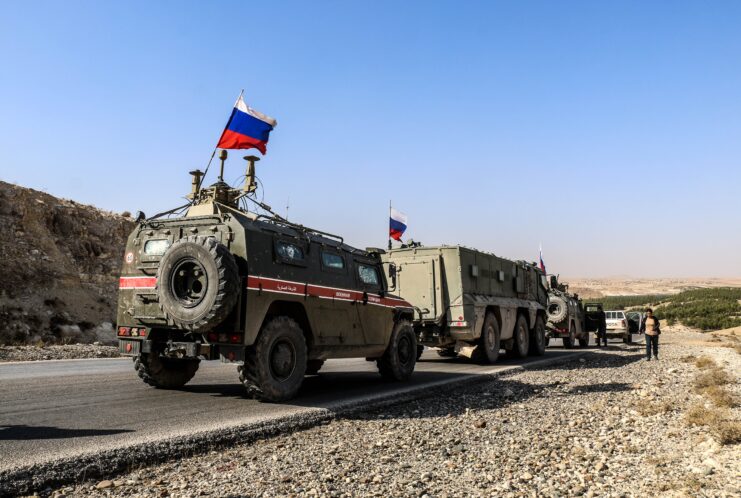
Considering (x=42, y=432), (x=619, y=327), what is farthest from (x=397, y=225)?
(x=619, y=327)

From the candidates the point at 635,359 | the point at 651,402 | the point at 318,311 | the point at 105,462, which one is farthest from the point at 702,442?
the point at 635,359

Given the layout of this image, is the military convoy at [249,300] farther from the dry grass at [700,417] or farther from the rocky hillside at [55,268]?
the rocky hillside at [55,268]

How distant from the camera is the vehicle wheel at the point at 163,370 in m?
9.12

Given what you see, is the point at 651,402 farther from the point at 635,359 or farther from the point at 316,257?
the point at 635,359

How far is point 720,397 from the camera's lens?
32.0ft

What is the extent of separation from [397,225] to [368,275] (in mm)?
7908

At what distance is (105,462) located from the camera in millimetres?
5031

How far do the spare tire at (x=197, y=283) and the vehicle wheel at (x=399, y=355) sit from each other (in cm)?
447

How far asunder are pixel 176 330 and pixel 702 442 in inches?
275

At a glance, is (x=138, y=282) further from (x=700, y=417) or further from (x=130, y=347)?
(x=700, y=417)

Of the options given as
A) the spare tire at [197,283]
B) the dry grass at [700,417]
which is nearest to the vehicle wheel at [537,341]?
the dry grass at [700,417]

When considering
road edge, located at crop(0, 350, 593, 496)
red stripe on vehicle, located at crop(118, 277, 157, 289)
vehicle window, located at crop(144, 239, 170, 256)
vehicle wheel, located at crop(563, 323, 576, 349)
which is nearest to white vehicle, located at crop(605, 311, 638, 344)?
vehicle wheel, located at crop(563, 323, 576, 349)

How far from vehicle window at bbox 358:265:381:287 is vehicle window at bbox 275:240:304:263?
6.26 feet

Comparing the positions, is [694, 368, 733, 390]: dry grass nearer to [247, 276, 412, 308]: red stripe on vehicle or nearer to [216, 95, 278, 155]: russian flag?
[247, 276, 412, 308]: red stripe on vehicle
